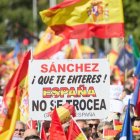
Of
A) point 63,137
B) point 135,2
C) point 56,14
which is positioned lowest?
point 63,137

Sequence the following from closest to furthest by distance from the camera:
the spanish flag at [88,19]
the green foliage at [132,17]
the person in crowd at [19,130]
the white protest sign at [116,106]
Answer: the person in crowd at [19,130]
the white protest sign at [116,106]
the spanish flag at [88,19]
the green foliage at [132,17]

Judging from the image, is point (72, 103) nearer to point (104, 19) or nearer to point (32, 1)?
point (104, 19)

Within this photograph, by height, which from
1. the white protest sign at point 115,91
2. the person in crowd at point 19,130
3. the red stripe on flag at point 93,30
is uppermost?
the red stripe on flag at point 93,30

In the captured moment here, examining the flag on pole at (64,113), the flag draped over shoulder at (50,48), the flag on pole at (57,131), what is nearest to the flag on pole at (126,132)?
the flag on pole at (57,131)

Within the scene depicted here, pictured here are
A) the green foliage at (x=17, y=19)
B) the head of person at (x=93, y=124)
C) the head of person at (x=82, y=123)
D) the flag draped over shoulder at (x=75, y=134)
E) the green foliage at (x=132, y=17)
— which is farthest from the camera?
the green foliage at (x=17, y=19)

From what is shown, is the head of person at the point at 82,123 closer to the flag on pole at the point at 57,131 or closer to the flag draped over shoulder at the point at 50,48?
the flag on pole at the point at 57,131

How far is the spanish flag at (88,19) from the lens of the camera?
1552cm

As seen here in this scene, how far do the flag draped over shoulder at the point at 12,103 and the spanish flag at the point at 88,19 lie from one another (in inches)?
107

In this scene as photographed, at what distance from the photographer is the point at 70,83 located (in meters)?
12.3

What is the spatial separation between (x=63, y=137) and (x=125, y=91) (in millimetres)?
5237

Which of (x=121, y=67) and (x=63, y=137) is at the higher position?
(x=121, y=67)

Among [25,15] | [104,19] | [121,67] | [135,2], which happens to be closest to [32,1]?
[25,15]

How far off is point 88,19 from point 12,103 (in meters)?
4.61

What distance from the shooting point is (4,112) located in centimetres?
1166
